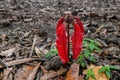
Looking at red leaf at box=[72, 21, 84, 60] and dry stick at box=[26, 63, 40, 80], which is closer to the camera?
red leaf at box=[72, 21, 84, 60]

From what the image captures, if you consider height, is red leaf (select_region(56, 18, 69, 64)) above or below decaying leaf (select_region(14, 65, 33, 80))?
above

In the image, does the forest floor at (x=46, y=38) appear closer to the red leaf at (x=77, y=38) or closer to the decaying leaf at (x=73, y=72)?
the decaying leaf at (x=73, y=72)

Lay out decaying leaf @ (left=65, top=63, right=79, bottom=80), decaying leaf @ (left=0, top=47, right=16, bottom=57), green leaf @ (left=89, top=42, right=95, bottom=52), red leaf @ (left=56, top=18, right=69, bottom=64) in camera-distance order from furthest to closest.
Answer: decaying leaf @ (left=0, top=47, right=16, bottom=57) < green leaf @ (left=89, top=42, right=95, bottom=52) < decaying leaf @ (left=65, top=63, right=79, bottom=80) < red leaf @ (left=56, top=18, right=69, bottom=64)

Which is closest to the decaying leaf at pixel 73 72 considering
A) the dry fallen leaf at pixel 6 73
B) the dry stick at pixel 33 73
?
the dry stick at pixel 33 73

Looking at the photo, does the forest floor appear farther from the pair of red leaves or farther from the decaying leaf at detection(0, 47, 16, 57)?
the pair of red leaves

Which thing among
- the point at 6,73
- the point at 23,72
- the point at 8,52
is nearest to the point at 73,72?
the point at 23,72

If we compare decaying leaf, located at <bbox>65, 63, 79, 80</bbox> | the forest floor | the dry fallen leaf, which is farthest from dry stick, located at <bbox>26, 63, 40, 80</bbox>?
decaying leaf, located at <bbox>65, 63, 79, 80</bbox>
